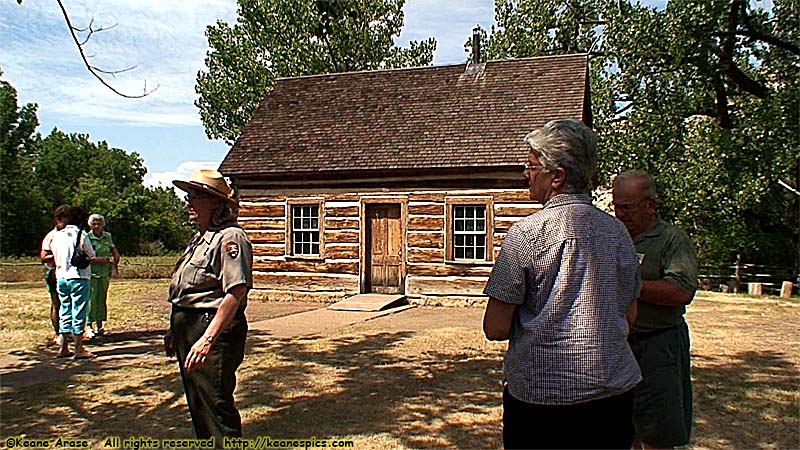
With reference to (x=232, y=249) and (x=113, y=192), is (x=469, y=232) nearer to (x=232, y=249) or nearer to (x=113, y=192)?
(x=232, y=249)

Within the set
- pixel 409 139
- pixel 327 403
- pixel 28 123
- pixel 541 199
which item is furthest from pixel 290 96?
pixel 28 123

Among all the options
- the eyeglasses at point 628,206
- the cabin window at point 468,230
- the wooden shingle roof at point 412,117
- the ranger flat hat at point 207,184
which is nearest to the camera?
the eyeglasses at point 628,206

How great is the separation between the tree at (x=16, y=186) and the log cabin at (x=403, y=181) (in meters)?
25.3

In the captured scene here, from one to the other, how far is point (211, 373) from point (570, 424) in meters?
2.46

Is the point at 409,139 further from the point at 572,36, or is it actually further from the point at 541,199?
the point at 541,199

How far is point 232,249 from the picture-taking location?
4.34m

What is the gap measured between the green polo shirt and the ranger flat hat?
2.63 metres

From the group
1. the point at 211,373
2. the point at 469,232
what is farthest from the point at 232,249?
the point at 469,232

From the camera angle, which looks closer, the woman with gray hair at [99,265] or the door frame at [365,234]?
the woman with gray hair at [99,265]

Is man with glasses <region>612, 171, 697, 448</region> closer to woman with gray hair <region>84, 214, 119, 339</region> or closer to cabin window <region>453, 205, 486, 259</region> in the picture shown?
woman with gray hair <region>84, 214, 119, 339</region>

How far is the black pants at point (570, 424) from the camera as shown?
2789mm

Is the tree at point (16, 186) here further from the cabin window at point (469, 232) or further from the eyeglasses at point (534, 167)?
the eyeglasses at point (534, 167)

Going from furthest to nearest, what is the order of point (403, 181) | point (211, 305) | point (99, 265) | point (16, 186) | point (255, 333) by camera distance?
point (16, 186), point (403, 181), point (255, 333), point (99, 265), point (211, 305)

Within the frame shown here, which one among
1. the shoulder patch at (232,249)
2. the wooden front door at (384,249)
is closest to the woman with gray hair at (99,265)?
the shoulder patch at (232,249)
